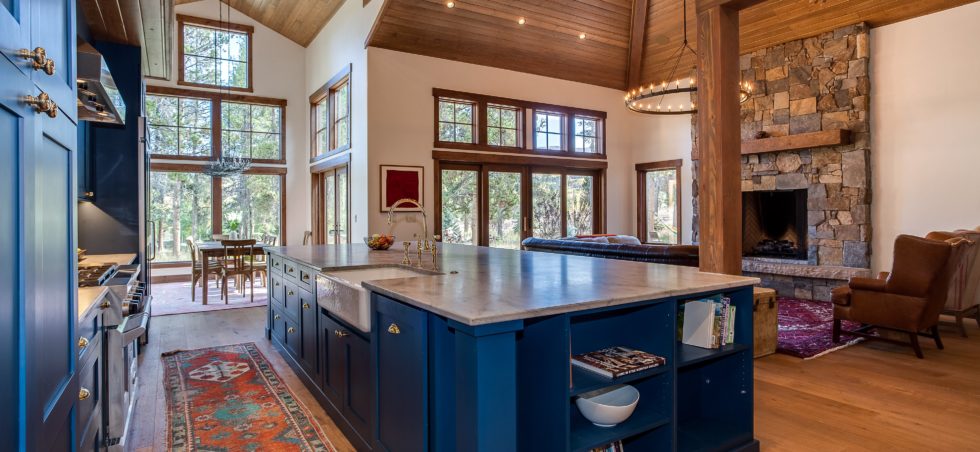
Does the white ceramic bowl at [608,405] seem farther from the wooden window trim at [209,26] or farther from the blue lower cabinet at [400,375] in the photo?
the wooden window trim at [209,26]

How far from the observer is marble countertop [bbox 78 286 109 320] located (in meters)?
1.77

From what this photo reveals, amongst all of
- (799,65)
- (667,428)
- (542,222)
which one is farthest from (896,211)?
(667,428)

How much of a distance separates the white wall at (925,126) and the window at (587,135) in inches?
164

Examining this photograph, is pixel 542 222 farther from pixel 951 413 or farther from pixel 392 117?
pixel 951 413

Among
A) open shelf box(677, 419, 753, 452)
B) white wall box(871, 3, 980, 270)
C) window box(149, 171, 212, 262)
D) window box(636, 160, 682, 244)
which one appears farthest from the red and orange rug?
window box(636, 160, 682, 244)

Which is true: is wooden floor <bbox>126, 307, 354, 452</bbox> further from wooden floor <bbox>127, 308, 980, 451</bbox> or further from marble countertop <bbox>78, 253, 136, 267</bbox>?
marble countertop <bbox>78, 253, 136, 267</bbox>

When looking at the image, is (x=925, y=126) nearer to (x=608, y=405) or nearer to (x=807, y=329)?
(x=807, y=329)

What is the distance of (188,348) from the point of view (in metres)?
4.55

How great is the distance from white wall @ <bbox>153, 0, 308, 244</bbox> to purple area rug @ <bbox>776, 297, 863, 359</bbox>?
318 inches

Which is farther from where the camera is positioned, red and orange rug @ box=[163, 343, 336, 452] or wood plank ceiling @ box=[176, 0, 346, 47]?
wood plank ceiling @ box=[176, 0, 346, 47]

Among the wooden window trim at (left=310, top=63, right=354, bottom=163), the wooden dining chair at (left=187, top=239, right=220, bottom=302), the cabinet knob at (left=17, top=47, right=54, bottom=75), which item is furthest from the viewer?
the wooden window trim at (left=310, top=63, right=354, bottom=163)

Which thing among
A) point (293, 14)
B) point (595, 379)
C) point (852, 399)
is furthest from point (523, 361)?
point (293, 14)

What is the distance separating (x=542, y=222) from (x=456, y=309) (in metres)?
7.24

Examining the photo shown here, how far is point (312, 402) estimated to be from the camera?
3211 mm
